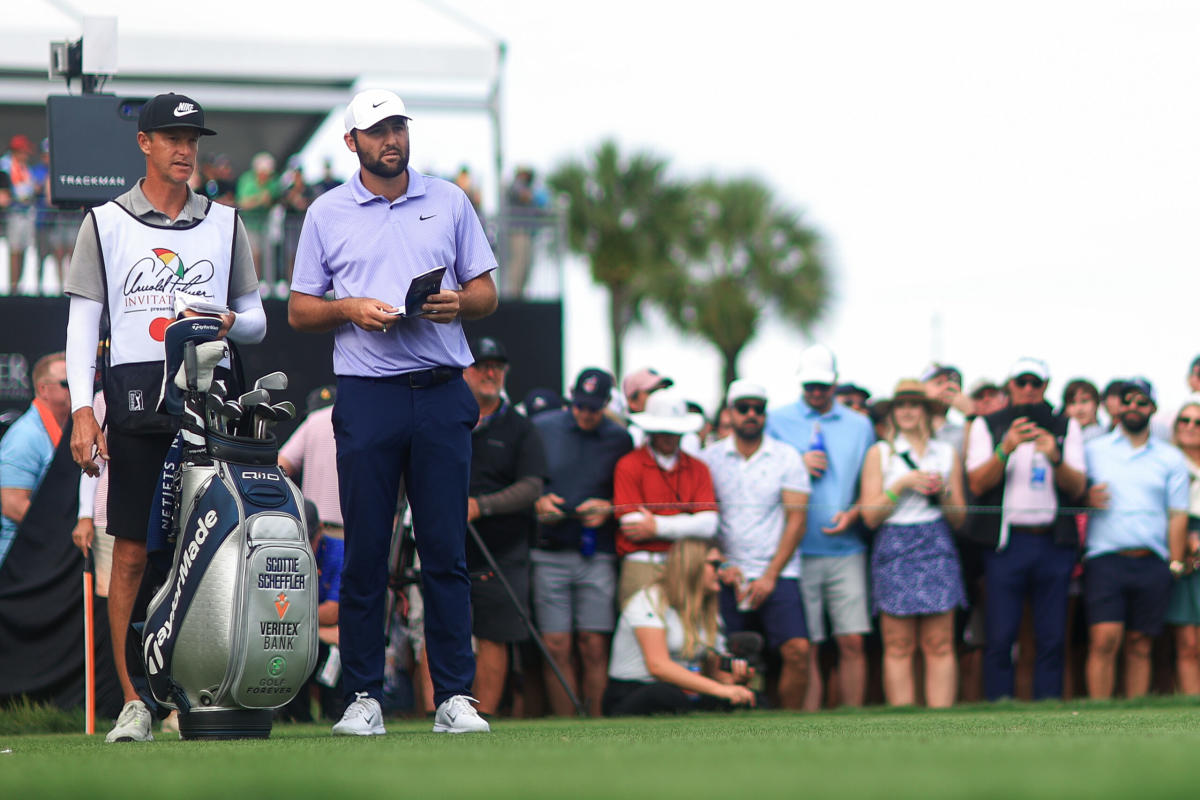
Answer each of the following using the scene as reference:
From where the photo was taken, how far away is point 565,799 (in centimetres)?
263

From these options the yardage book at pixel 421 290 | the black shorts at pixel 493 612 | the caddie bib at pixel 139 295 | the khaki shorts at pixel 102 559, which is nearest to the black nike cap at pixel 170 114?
the caddie bib at pixel 139 295

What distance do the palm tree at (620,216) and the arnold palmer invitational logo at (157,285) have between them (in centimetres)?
2969

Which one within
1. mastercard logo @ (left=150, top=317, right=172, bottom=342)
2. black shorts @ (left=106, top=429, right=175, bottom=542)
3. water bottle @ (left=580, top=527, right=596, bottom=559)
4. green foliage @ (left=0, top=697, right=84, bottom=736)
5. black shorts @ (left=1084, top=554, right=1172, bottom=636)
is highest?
mastercard logo @ (left=150, top=317, right=172, bottom=342)

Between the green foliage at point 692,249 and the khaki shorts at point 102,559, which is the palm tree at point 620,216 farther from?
the khaki shorts at point 102,559

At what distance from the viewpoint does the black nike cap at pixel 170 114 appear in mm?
5355

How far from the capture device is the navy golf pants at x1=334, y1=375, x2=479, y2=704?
17.5ft

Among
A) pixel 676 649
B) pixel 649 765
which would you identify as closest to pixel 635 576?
pixel 676 649

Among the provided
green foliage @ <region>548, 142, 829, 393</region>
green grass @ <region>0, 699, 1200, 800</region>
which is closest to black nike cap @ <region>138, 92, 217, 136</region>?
green grass @ <region>0, 699, 1200, 800</region>

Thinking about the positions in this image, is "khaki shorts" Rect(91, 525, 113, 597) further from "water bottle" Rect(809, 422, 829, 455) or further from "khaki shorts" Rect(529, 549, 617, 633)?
"water bottle" Rect(809, 422, 829, 455)

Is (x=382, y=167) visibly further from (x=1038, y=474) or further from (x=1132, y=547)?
(x=1132, y=547)

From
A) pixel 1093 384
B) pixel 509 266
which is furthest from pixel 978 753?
pixel 509 266

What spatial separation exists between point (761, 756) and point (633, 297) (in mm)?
32797

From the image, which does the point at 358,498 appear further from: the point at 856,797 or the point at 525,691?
the point at 525,691

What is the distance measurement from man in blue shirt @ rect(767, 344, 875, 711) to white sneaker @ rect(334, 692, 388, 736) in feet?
14.3
